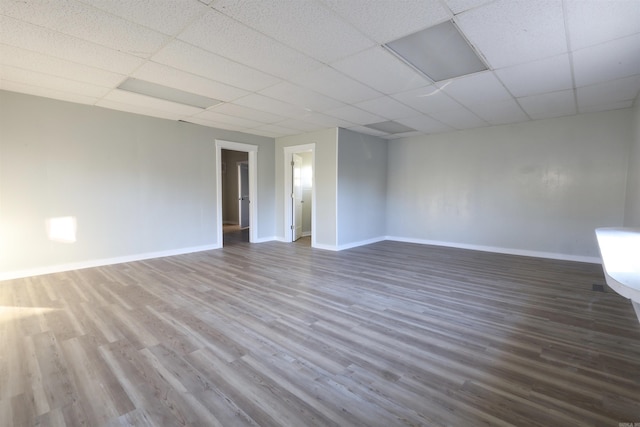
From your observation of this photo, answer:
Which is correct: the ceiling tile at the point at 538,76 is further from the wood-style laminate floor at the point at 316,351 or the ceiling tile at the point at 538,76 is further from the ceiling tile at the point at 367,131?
the ceiling tile at the point at 367,131

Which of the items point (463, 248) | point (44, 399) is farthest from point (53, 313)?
point (463, 248)

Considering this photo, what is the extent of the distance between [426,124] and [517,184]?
208cm

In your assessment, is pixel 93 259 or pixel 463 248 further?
pixel 463 248

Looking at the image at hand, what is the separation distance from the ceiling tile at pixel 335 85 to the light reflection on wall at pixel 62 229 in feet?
12.9

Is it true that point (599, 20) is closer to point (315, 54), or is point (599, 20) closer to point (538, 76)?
point (538, 76)

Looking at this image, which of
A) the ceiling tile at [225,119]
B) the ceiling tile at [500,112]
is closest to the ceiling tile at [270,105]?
the ceiling tile at [225,119]

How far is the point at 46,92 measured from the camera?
12.9ft

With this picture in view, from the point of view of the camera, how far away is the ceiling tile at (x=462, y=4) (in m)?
2.05

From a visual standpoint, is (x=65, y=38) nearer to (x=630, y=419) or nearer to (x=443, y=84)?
(x=443, y=84)

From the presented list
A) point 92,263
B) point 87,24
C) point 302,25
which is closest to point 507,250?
point 302,25

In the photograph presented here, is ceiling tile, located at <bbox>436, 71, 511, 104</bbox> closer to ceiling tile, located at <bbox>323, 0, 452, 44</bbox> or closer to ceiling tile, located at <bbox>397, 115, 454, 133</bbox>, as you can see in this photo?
ceiling tile, located at <bbox>397, 115, 454, 133</bbox>

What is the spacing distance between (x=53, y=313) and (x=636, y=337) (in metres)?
5.17

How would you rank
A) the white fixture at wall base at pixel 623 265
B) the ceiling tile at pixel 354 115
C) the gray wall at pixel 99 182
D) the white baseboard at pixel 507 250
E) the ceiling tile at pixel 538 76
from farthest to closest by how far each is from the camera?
the white baseboard at pixel 507 250 → the ceiling tile at pixel 354 115 → the gray wall at pixel 99 182 → the ceiling tile at pixel 538 76 → the white fixture at wall base at pixel 623 265

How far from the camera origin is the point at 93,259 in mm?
4668
